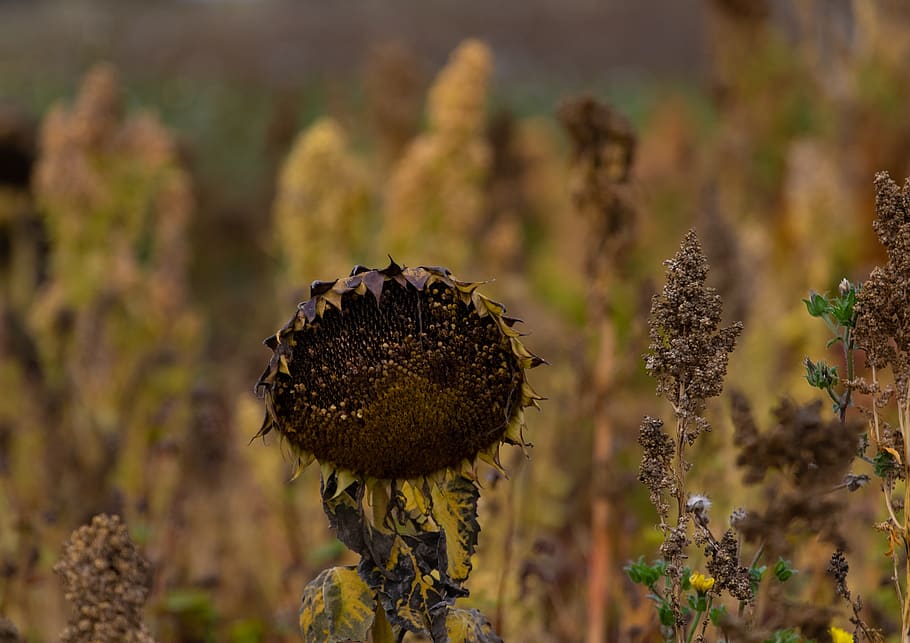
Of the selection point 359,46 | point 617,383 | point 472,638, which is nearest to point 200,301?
point 617,383

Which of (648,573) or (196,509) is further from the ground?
(196,509)

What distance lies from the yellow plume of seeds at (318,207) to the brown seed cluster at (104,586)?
2455 millimetres

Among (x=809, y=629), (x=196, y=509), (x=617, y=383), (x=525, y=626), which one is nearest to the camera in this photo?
(x=809, y=629)

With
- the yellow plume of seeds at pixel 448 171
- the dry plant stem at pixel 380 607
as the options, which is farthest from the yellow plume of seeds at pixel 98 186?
the dry plant stem at pixel 380 607

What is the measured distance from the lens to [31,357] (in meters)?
4.17

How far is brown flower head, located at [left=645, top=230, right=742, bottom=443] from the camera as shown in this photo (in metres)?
1.52

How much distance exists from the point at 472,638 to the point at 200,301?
7.32 meters

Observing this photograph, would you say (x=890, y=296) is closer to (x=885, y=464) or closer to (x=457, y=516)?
(x=885, y=464)

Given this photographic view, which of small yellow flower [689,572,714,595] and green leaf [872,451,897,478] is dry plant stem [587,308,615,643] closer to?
small yellow flower [689,572,714,595]

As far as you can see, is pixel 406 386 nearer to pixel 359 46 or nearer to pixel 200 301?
pixel 200 301

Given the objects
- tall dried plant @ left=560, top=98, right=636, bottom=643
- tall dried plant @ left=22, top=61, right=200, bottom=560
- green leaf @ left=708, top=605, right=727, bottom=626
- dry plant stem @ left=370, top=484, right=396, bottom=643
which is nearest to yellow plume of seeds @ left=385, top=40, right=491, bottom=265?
tall dried plant @ left=560, top=98, right=636, bottom=643

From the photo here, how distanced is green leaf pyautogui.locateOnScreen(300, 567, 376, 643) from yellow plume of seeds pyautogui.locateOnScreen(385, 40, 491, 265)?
104 inches

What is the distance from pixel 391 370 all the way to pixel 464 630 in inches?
16.7

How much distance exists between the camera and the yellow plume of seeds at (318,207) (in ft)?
13.3
